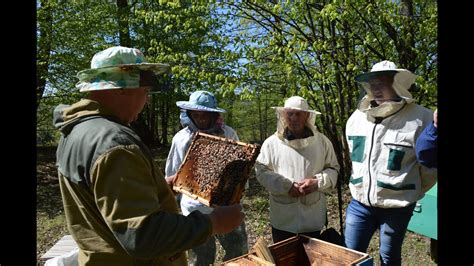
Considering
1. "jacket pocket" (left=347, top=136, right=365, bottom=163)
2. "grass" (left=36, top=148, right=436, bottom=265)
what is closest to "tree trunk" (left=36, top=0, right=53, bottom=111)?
"grass" (left=36, top=148, right=436, bottom=265)

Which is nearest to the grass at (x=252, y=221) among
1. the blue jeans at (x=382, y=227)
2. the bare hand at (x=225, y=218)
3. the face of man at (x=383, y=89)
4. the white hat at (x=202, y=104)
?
the blue jeans at (x=382, y=227)

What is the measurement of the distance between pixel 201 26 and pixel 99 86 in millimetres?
4731

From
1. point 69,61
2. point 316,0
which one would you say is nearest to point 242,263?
point 316,0

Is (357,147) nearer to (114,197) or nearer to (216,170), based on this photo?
(216,170)

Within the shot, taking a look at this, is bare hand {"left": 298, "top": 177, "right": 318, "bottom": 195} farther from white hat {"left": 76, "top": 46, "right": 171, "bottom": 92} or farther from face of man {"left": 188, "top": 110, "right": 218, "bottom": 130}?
white hat {"left": 76, "top": 46, "right": 171, "bottom": 92}

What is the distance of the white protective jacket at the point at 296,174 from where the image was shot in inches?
123

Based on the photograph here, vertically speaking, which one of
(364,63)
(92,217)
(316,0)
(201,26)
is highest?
(316,0)

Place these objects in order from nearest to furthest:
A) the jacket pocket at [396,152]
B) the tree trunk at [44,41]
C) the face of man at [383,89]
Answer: the jacket pocket at [396,152], the face of man at [383,89], the tree trunk at [44,41]

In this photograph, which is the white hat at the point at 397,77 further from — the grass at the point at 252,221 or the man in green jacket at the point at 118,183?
the grass at the point at 252,221

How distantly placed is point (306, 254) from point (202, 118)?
1.49 m

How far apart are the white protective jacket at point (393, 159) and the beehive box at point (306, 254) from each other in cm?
54

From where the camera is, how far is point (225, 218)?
1644 mm

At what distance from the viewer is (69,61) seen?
8812 mm
